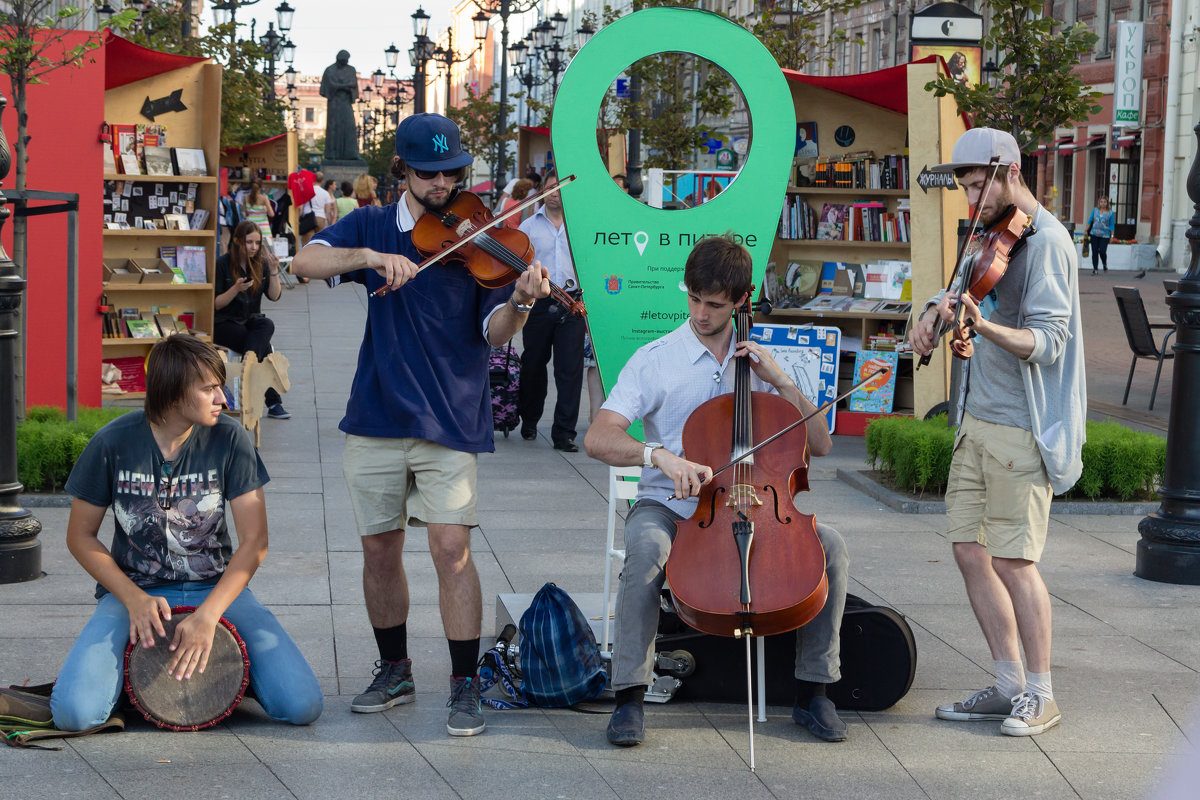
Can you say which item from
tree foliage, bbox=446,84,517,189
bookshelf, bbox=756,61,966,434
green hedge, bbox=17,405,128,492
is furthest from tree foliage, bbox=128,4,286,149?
tree foliage, bbox=446,84,517,189

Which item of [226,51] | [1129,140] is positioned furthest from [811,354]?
[1129,140]

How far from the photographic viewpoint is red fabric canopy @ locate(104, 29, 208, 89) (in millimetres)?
10234

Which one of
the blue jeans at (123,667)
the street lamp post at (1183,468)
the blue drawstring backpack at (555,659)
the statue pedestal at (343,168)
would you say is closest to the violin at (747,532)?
the blue drawstring backpack at (555,659)

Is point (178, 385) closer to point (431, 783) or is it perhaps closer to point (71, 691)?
point (71, 691)

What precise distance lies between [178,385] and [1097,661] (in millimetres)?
3376

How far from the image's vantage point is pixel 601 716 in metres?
4.53

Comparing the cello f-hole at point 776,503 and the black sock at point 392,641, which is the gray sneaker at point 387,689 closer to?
the black sock at point 392,641

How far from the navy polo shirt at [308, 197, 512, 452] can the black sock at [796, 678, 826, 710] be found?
4.15ft

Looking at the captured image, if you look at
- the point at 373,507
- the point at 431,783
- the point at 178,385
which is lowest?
the point at 431,783

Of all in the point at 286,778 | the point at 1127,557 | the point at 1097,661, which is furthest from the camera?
the point at 1127,557

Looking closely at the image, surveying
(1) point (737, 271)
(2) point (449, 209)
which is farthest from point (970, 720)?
(2) point (449, 209)

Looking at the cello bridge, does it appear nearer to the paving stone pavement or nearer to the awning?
the paving stone pavement

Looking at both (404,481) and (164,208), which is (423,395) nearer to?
(404,481)

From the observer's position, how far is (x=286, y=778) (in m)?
3.90
